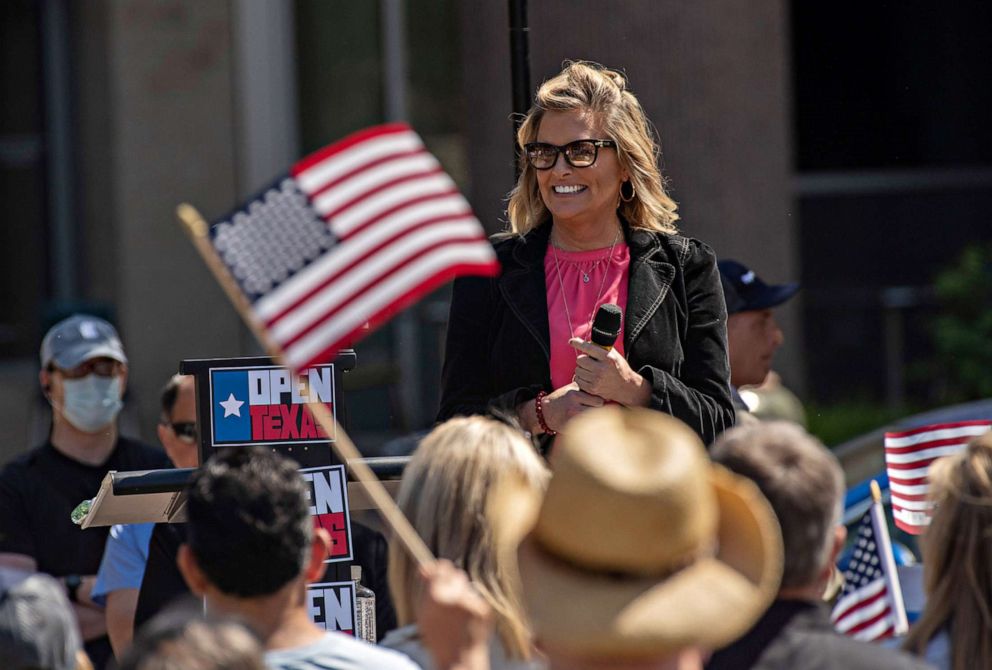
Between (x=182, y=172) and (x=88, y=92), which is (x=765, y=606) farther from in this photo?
(x=88, y=92)

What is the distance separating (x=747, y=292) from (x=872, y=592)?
1.69 meters

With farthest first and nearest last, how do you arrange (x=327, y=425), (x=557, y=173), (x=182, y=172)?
(x=182, y=172), (x=557, y=173), (x=327, y=425)

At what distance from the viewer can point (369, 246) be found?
3430 mm

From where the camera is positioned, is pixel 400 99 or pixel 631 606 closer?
pixel 631 606

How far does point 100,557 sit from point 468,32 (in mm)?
6351

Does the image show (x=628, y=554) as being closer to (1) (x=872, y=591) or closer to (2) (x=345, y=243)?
(2) (x=345, y=243)

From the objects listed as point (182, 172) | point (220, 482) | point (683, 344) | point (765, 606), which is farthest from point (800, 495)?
point (182, 172)

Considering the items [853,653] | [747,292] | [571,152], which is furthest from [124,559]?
[853,653]

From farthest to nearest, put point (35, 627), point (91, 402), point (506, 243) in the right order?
point (91, 402) < point (506, 243) < point (35, 627)

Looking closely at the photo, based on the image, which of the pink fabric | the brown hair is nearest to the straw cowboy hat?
the brown hair

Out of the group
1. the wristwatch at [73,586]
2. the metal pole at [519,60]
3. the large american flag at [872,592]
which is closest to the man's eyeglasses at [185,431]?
the wristwatch at [73,586]

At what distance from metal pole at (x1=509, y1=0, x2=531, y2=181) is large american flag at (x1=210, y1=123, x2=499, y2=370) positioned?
1804 mm

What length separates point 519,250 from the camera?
4.66m

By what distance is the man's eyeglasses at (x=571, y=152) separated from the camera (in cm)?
454
